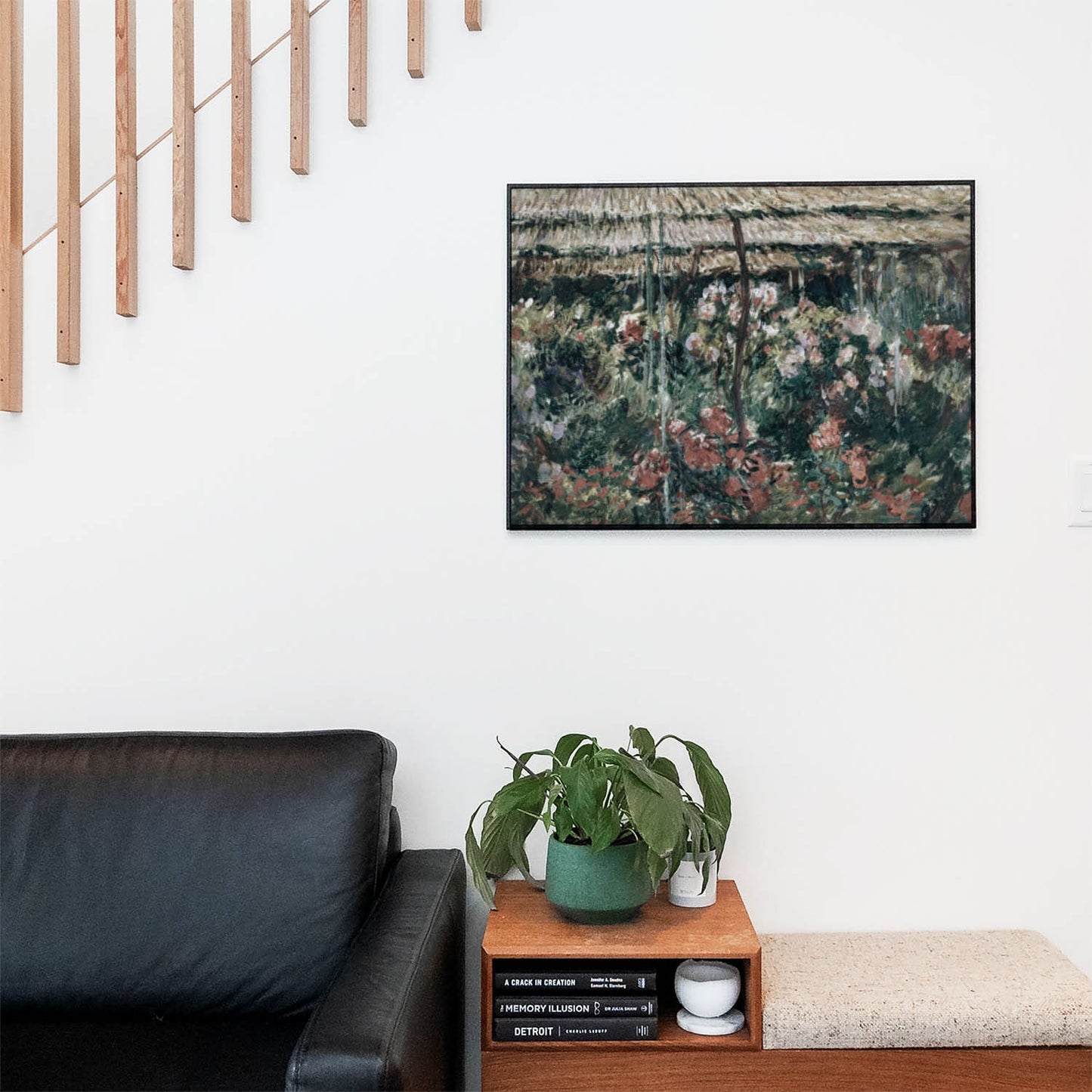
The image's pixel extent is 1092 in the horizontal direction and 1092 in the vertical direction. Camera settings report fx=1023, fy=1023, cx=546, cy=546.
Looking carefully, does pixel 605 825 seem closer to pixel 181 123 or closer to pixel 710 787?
pixel 710 787

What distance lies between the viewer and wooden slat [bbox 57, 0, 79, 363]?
207 cm

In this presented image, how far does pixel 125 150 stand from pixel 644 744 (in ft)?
5.18

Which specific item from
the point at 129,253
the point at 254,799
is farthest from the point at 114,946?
the point at 129,253

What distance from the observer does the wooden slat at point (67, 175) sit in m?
2.07

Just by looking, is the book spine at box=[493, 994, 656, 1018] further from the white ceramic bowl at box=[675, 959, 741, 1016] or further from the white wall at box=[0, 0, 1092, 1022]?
the white wall at box=[0, 0, 1092, 1022]

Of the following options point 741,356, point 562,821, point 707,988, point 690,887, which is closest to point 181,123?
point 741,356

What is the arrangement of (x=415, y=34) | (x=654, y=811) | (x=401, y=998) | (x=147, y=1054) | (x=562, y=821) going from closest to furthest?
(x=401, y=998)
(x=147, y=1054)
(x=654, y=811)
(x=562, y=821)
(x=415, y=34)

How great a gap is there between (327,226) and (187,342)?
1.23ft

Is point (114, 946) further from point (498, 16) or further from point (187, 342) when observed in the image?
point (498, 16)

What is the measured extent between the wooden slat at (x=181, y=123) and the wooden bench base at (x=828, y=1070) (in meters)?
1.70

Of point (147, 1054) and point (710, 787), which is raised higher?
point (710, 787)

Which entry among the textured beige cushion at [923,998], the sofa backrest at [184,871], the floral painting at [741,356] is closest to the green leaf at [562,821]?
the sofa backrest at [184,871]

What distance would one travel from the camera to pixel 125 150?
2086 mm

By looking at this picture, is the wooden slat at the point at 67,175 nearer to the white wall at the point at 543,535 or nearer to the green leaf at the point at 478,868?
the white wall at the point at 543,535
